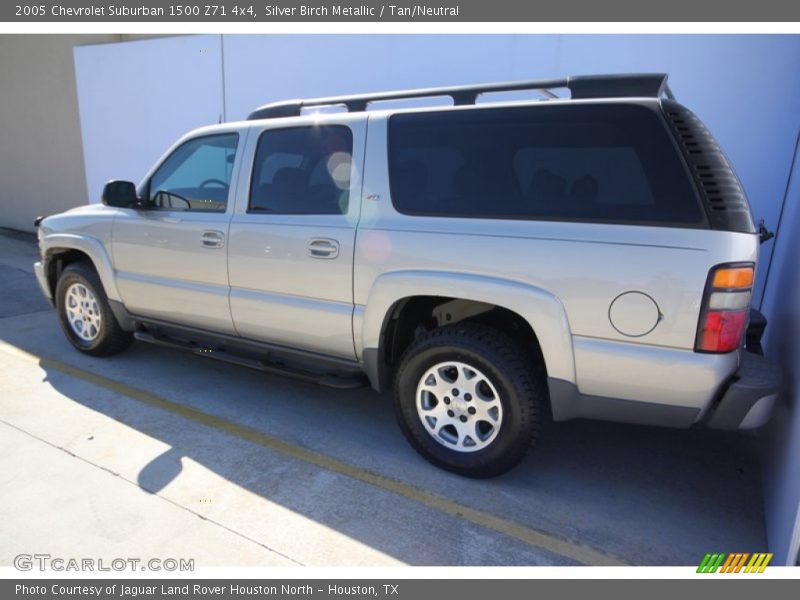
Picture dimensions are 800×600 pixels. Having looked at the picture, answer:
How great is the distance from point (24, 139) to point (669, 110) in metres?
12.3

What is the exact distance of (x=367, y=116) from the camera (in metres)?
3.20

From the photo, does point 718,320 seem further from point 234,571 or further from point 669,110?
point 234,571

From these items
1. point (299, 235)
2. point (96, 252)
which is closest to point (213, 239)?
point (299, 235)

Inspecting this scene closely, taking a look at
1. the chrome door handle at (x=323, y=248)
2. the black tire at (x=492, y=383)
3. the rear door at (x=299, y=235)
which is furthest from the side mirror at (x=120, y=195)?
the black tire at (x=492, y=383)

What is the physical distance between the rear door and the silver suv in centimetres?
1

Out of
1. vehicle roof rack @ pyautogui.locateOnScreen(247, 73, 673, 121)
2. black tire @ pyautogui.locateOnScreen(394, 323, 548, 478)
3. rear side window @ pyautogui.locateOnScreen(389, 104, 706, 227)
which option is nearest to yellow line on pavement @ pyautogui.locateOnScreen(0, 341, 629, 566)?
black tire @ pyautogui.locateOnScreen(394, 323, 548, 478)

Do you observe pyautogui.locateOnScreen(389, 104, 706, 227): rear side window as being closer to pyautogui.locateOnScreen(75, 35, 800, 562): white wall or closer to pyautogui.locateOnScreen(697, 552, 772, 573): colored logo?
pyautogui.locateOnScreen(75, 35, 800, 562): white wall

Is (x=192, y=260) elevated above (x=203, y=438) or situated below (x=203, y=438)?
above

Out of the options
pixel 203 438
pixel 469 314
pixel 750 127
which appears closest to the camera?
pixel 469 314

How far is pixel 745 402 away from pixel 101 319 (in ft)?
15.2

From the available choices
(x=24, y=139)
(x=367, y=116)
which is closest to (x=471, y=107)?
(x=367, y=116)

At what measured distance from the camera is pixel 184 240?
3816mm

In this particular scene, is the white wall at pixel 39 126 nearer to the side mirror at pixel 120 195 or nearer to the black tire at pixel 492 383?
the side mirror at pixel 120 195

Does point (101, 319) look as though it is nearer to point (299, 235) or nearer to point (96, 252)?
point (96, 252)
